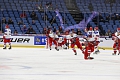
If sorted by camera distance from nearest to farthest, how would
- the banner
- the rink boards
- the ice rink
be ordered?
the ice rink
the rink boards
the banner

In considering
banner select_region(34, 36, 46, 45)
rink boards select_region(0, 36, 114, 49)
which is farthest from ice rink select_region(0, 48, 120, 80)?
banner select_region(34, 36, 46, 45)

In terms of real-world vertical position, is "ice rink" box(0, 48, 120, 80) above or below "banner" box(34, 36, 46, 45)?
above

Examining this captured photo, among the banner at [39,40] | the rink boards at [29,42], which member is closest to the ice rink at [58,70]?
the rink boards at [29,42]

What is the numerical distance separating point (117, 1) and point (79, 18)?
396 centimetres

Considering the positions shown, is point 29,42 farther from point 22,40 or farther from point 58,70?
point 58,70

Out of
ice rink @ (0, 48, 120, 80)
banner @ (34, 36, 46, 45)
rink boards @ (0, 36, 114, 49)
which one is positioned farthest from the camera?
banner @ (34, 36, 46, 45)

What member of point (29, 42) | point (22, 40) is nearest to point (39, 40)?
point (29, 42)

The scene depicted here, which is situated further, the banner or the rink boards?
the banner

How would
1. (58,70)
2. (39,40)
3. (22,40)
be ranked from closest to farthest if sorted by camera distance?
(58,70), (22,40), (39,40)

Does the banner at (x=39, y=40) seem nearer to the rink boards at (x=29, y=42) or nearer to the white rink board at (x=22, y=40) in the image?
the rink boards at (x=29, y=42)

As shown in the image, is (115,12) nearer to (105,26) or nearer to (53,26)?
(105,26)

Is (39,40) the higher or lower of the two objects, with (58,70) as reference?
lower

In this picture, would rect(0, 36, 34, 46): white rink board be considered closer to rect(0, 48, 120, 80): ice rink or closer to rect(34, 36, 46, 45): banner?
rect(34, 36, 46, 45): banner

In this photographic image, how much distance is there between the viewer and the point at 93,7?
32.2 m
